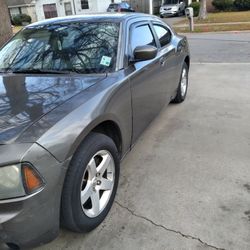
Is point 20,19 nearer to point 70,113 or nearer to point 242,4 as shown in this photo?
point 242,4

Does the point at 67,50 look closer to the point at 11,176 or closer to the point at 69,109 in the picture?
the point at 69,109

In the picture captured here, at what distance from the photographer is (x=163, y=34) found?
197 inches

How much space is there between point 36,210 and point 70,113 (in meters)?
0.70

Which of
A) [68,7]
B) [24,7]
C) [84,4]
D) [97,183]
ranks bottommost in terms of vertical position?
[24,7]

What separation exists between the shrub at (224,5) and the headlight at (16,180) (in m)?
33.3

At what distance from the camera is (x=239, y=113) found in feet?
17.7

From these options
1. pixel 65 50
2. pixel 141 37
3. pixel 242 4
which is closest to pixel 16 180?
pixel 65 50

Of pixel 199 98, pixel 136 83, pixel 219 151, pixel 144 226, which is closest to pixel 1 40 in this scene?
pixel 199 98

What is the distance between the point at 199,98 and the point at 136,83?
3.03 m

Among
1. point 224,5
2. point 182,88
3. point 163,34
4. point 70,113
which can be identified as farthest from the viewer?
point 224,5

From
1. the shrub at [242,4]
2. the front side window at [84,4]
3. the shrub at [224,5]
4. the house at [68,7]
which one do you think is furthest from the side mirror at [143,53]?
the front side window at [84,4]

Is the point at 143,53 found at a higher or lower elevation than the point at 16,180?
higher

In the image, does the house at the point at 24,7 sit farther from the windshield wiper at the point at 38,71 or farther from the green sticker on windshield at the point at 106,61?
the green sticker on windshield at the point at 106,61

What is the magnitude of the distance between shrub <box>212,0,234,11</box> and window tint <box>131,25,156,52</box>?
30.5 metres
